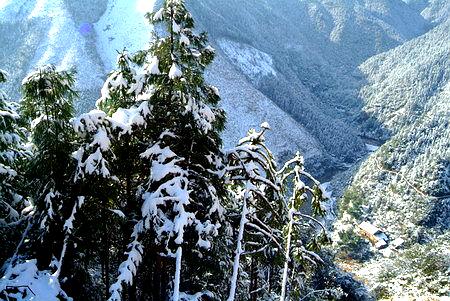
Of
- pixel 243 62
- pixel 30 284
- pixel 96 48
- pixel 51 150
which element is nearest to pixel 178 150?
pixel 51 150

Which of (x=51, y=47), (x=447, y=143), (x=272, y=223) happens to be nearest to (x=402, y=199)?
Answer: (x=447, y=143)

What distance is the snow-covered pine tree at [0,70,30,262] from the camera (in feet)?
41.8

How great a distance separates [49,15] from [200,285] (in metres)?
161

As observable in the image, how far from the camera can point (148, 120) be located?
11.2m

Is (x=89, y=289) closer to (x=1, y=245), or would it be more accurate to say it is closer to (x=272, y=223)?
(x=1, y=245)

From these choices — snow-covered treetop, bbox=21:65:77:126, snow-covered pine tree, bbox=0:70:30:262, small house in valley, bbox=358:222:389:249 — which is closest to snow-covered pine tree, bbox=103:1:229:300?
snow-covered treetop, bbox=21:65:77:126

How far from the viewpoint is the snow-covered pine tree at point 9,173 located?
12750mm

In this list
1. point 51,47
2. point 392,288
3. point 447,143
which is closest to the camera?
point 392,288

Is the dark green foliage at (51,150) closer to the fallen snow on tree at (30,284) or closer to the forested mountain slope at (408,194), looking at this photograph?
the fallen snow on tree at (30,284)

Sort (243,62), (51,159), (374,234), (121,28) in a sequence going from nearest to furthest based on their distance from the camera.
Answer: (51,159) < (374,234) < (121,28) < (243,62)

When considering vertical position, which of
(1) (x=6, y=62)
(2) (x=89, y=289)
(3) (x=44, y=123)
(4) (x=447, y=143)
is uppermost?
(1) (x=6, y=62)

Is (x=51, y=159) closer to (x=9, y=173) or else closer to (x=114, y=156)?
(x=114, y=156)

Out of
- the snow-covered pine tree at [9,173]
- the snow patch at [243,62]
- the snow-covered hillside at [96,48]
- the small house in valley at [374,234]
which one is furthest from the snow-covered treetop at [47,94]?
the snow patch at [243,62]

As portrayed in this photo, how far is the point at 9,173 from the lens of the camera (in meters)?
13.1
